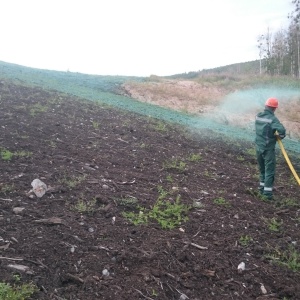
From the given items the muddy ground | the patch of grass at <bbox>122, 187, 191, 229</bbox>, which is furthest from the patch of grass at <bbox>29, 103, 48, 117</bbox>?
the patch of grass at <bbox>122, 187, 191, 229</bbox>

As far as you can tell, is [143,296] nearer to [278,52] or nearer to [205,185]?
[205,185]

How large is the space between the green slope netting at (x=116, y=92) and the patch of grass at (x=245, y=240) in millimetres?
6555

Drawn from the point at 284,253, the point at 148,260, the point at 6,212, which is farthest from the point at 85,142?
the point at 284,253

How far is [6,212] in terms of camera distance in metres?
3.68

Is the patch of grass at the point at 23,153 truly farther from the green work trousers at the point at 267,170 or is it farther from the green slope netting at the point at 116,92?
the green slope netting at the point at 116,92

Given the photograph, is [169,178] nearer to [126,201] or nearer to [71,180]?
[126,201]

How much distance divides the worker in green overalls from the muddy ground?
0.79 ft

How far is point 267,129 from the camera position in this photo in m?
5.34

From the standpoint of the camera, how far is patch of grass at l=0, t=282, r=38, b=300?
2.43m

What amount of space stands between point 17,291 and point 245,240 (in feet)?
8.15

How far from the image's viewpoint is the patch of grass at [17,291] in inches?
95.8

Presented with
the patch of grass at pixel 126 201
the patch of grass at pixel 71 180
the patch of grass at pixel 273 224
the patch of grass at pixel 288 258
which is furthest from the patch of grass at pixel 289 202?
the patch of grass at pixel 71 180

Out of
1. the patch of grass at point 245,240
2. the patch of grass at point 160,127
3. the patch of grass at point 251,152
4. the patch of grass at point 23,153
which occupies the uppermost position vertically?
the patch of grass at point 23,153

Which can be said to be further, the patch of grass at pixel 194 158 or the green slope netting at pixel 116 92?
the green slope netting at pixel 116 92
